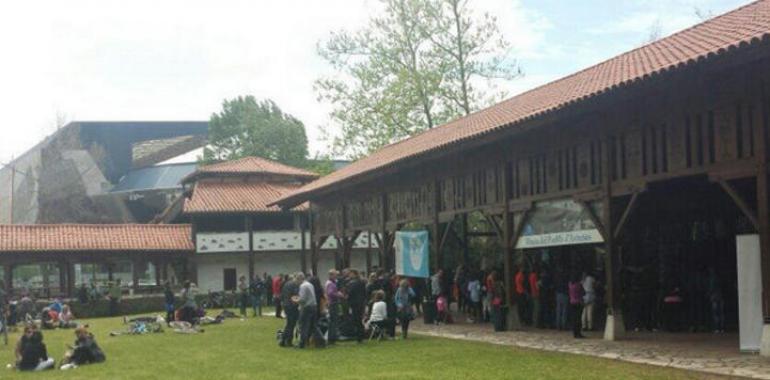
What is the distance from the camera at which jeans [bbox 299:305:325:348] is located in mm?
18141

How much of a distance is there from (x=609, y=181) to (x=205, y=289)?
105 ft

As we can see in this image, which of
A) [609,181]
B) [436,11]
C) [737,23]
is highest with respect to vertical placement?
[436,11]

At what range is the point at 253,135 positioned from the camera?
67.6m

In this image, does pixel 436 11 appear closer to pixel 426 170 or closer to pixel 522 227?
pixel 426 170

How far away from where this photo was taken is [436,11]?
139ft

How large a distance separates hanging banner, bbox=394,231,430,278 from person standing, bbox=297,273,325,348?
21.3 feet

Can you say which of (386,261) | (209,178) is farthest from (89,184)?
(386,261)

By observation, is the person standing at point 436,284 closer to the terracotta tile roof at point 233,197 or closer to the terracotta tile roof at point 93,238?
the terracotta tile roof at point 233,197

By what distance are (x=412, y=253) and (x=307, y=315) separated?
7.06 m

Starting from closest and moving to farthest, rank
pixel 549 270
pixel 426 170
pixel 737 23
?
pixel 737 23 < pixel 549 270 < pixel 426 170

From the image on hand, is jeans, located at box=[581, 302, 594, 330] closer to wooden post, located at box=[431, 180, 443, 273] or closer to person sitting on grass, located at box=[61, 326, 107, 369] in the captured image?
wooden post, located at box=[431, 180, 443, 273]

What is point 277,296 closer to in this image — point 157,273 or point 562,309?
point 562,309

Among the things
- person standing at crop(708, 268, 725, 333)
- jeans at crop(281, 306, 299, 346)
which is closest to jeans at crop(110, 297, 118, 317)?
jeans at crop(281, 306, 299, 346)

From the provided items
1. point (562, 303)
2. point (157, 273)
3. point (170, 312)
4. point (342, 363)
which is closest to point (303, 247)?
point (157, 273)
